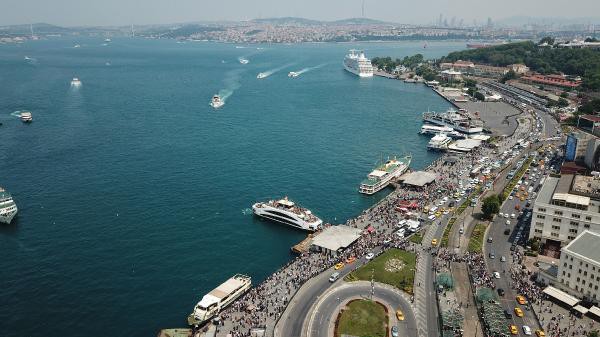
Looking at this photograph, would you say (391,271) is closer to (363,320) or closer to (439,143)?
(363,320)

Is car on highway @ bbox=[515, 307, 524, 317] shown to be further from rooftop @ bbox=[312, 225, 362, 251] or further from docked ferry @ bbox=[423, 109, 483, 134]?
docked ferry @ bbox=[423, 109, 483, 134]

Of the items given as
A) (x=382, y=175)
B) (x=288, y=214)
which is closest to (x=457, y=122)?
(x=382, y=175)

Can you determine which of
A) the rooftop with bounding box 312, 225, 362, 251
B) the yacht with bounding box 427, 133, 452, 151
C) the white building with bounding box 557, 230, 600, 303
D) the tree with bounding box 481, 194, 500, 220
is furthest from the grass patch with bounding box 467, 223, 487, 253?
the yacht with bounding box 427, 133, 452, 151

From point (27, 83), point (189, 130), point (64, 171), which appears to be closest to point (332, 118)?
point (189, 130)

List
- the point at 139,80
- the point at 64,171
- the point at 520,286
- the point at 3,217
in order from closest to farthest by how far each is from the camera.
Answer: the point at 520,286
the point at 3,217
the point at 64,171
the point at 139,80

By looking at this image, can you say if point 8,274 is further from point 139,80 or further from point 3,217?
point 139,80

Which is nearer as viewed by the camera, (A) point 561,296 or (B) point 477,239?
(A) point 561,296
